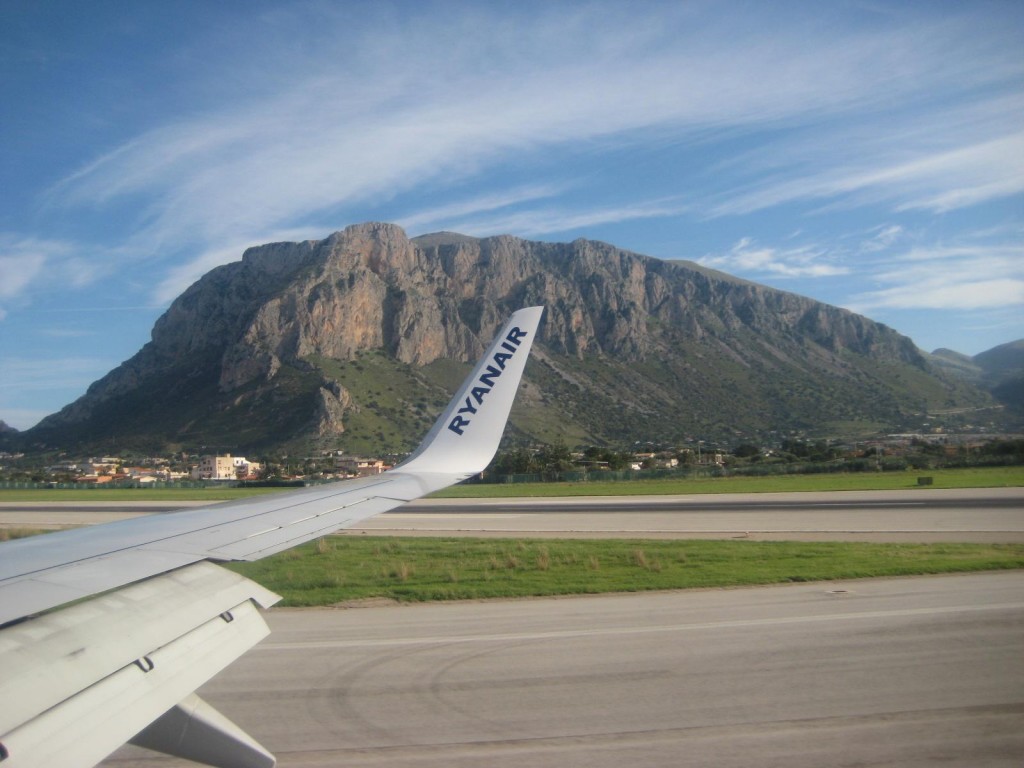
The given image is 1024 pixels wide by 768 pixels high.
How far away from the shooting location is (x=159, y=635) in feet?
12.5

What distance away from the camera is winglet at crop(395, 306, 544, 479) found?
7793mm

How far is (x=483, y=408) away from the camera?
7898 mm

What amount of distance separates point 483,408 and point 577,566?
36.3 feet

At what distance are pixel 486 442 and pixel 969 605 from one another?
27.9ft

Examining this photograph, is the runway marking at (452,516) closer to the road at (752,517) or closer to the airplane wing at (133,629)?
the road at (752,517)

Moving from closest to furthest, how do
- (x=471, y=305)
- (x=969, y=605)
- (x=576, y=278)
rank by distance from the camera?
1. (x=969, y=605)
2. (x=471, y=305)
3. (x=576, y=278)

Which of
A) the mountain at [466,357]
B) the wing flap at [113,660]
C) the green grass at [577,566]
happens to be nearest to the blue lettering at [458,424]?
the wing flap at [113,660]

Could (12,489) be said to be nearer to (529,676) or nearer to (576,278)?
(529,676)

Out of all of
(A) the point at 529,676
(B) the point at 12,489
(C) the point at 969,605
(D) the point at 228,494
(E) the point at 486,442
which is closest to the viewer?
(E) the point at 486,442

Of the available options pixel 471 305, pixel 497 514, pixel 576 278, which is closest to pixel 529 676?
pixel 497 514

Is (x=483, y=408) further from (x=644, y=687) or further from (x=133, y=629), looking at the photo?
(x=133, y=629)

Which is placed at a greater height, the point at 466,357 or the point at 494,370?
the point at 466,357

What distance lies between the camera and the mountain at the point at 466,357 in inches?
4146

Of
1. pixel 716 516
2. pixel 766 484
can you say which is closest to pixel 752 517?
pixel 716 516
